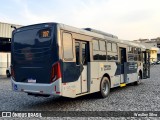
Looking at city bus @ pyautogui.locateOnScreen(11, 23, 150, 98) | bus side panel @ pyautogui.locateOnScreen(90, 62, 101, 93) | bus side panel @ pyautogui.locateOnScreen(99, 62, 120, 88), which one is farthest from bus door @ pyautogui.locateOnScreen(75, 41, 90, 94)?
bus side panel @ pyautogui.locateOnScreen(99, 62, 120, 88)

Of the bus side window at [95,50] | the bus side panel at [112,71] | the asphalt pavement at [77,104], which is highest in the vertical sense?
the bus side window at [95,50]

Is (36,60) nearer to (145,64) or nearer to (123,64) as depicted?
(123,64)

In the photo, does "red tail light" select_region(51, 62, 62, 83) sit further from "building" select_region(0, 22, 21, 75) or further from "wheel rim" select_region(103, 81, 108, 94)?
"building" select_region(0, 22, 21, 75)

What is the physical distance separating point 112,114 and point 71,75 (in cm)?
194

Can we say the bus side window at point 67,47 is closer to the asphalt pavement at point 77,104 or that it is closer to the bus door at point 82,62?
the bus door at point 82,62

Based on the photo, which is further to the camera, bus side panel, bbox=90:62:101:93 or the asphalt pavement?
bus side panel, bbox=90:62:101:93

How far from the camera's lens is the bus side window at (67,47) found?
801 cm

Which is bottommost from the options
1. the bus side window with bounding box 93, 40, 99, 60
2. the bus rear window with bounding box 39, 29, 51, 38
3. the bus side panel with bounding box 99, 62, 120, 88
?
the bus side panel with bounding box 99, 62, 120, 88

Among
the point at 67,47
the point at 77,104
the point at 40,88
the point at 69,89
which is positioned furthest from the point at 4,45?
the point at 69,89

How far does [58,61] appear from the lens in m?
7.72

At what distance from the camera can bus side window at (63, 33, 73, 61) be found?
8.01 meters

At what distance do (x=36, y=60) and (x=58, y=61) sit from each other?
1.00 metres

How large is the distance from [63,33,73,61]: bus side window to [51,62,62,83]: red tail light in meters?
0.42

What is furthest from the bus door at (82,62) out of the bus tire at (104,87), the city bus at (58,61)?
the bus tire at (104,87)
